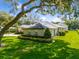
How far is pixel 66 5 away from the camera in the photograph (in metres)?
26.0

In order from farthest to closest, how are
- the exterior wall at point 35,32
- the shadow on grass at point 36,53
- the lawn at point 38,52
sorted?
the exterior wall at point 35,32 → the lawn at point 38,52 → the shadow on grass at point 36,53

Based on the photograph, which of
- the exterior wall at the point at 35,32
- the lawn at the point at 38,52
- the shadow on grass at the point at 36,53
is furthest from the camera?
the exterior wall at the point at 35,32

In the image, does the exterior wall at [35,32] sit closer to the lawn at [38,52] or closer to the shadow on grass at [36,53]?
the lawn at [38,52]

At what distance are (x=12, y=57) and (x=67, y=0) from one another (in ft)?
36.4

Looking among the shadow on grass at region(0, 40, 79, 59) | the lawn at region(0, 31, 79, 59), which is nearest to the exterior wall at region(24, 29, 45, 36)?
the lawn at region(0, 31, 79, 59)

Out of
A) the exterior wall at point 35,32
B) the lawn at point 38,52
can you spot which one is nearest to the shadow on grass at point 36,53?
the lawn at point 38,52

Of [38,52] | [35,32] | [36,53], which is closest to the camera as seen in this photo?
[36,53]

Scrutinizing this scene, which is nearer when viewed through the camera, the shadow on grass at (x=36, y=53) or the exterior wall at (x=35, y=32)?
the shadow on grass at (x=36, y=53)

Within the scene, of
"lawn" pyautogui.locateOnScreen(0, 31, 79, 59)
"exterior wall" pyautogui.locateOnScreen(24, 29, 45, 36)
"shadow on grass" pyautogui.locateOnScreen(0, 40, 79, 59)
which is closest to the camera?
"shadow on grass" pyautogui.locateOnScreen(0, 40, 79, 59)

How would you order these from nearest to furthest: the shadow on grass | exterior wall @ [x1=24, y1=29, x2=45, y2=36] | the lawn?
1. the shadow on grass
2. the lawn
3. exterior wall @ [x1=24, y1=29, x2=45, y2=36]

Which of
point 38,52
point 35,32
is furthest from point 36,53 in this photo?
point 35,32

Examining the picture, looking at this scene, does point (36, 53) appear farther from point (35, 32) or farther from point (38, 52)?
point (35, 32)

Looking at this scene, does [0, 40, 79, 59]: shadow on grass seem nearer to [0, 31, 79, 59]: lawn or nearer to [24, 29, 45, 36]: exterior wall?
[0, 31, 79, 59]: lawn

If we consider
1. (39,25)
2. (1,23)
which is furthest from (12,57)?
(1,23)
